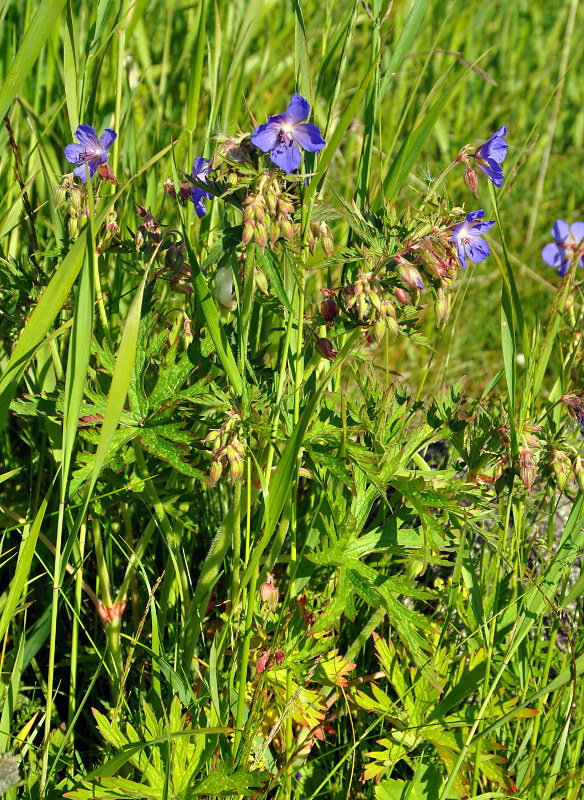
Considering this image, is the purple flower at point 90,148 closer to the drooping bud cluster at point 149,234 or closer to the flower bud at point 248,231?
the drooping bud cluster at point 149,234

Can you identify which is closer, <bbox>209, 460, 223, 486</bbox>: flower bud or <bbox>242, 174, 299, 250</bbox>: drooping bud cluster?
<bbox>242, 174, 299, 250</bbox>: drooping bud cluster

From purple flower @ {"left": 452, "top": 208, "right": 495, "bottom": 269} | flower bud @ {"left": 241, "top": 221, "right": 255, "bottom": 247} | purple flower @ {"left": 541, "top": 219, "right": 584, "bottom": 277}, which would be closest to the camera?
flower bud @ {"left": 241, "top": 221, "right": 255, "bottom": 247}

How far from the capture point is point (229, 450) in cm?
124

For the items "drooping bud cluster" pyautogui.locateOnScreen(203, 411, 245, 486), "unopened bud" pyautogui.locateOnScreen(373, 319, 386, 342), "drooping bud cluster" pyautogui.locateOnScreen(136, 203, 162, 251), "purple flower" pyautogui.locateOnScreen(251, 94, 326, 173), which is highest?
"purple flower" pyautogui.locateOnScreen(251, 94, 326, 173)

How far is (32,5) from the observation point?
2.39 meters

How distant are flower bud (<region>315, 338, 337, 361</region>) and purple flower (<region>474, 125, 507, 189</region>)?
1.41 feet

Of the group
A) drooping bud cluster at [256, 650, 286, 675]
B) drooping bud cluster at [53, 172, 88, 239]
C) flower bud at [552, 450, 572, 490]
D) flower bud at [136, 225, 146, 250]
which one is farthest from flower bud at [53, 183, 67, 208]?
flower bud at [552, 450, 572, 490]

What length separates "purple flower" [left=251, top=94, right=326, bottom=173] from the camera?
1.15 m

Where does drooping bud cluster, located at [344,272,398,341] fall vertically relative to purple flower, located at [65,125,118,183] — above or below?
below

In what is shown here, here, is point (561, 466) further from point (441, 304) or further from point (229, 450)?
point (229, 450)

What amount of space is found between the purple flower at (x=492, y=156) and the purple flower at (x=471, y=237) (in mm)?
97

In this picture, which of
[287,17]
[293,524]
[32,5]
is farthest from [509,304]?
[287,17]

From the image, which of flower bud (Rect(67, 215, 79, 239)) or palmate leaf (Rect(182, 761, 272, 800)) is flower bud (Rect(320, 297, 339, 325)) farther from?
palmate leaf (Rect(182, 761, 272, 800))

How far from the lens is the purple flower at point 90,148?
141 centimetres
